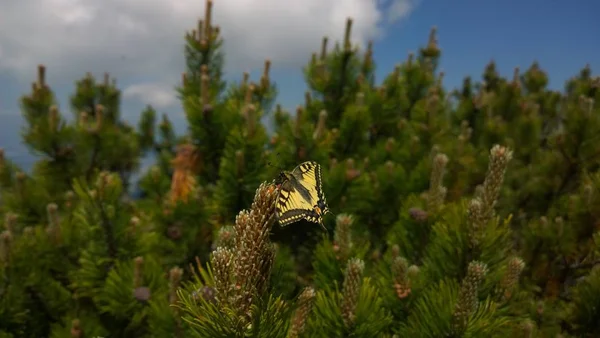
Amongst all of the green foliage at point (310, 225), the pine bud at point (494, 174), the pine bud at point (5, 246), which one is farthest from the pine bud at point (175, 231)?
the pine bud at point (494, 174)

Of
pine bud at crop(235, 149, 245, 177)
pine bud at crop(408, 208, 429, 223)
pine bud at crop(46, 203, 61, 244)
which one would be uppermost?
pine bud at crop(235, 149, 245, 177)

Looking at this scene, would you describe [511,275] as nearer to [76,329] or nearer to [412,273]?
[412,273]

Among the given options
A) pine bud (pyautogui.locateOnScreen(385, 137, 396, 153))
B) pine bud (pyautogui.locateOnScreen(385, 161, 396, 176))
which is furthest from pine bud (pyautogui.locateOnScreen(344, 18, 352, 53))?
pine bud (pyautogui.locateOnScreen(385, 161, 396, 176))

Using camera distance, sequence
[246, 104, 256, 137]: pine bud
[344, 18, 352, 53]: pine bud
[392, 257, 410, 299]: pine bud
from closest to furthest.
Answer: [392, 257, 410, 299]: pine bud → [246, 104, 256, 137]: pine bud → [344, 18, 352, 53]: pine bud

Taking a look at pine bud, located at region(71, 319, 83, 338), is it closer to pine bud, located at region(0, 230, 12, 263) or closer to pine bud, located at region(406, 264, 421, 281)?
pine bud, located at region(0, 230, 12, 263)

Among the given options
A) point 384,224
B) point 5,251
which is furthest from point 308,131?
point 5,251

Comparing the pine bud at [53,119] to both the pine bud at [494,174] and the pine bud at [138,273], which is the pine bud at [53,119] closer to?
the pine bud at [138,273]

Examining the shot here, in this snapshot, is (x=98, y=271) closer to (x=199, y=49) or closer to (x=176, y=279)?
(x=176, y=279)
